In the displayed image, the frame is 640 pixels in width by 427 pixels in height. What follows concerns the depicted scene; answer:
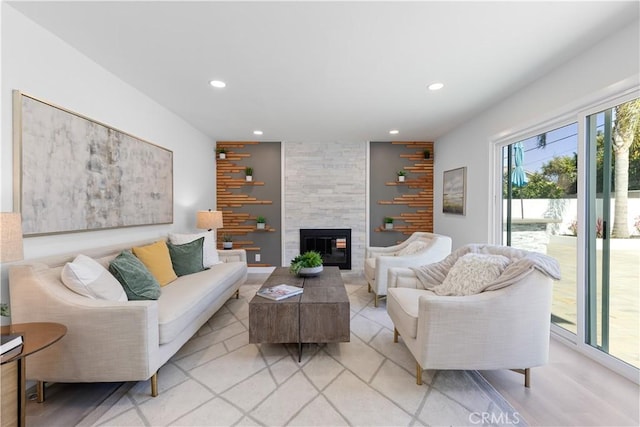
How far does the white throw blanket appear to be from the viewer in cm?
171

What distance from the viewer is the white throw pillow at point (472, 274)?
6.36 feet

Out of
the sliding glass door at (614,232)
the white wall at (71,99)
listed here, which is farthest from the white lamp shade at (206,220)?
the sliding glass door at (614,232)

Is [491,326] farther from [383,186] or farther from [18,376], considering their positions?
[383,186]

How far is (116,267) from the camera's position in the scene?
2045 mm

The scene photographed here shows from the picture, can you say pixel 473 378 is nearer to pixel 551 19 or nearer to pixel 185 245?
pixel 551 19

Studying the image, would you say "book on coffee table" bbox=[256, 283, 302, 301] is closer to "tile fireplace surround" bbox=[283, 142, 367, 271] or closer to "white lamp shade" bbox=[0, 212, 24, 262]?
"white lamp shade" bbox=[0, 212, 24, 262]

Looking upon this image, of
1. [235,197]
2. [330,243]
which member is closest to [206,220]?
[235,197]

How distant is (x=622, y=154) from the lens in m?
1.99

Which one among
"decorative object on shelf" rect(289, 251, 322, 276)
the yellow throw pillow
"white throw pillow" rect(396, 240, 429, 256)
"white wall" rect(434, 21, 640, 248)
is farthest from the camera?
"white throw pillow" rect(396, 240, 429, 256)

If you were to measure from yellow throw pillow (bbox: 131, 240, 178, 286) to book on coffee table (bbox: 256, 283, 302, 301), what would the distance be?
1025 millimetres

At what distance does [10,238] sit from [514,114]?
4109mm

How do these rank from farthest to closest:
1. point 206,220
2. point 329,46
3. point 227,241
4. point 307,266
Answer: point 227,241 < point 206,220 < point 307,266 < point 329,46

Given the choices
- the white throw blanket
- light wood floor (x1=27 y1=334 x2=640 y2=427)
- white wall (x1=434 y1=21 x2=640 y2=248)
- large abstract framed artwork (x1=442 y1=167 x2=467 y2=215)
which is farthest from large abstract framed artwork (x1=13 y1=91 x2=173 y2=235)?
large abstract framed artwork (x1=442 y1=167 x2=467 y2=215)

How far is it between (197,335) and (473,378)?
231 centimetres
